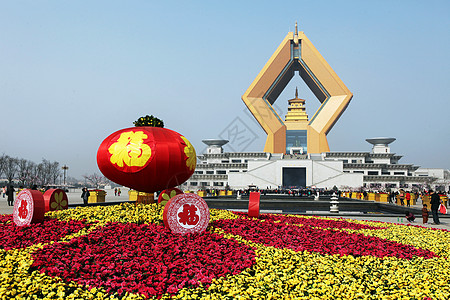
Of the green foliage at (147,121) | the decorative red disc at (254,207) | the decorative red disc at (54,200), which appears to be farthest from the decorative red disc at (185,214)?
the decorative red disc at (54,200)

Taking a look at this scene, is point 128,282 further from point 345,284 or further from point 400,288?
point 400,288

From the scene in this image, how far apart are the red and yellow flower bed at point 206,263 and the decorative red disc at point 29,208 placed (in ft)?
0.73

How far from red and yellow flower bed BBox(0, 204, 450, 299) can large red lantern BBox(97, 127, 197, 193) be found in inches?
46.4

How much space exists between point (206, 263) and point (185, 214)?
195 centimetres

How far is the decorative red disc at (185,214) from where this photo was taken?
739 centimetres

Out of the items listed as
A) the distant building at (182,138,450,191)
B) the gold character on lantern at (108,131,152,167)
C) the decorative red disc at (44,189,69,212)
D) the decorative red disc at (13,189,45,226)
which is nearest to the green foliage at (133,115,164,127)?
the gold character on lantern at (108,131,152,167)

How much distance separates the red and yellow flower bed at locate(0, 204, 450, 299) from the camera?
4.55m

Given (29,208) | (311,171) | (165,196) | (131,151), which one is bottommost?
(29,208)

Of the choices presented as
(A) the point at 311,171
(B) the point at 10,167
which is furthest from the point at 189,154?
(B) the point at 10,167

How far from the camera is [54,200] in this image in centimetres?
1030

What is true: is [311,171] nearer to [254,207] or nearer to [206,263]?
[254,207]

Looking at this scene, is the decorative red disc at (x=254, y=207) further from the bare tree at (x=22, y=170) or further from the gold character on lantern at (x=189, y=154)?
the bare tree at (x=22, y=170)

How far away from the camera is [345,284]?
4.89 m

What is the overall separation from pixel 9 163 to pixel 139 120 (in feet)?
252
